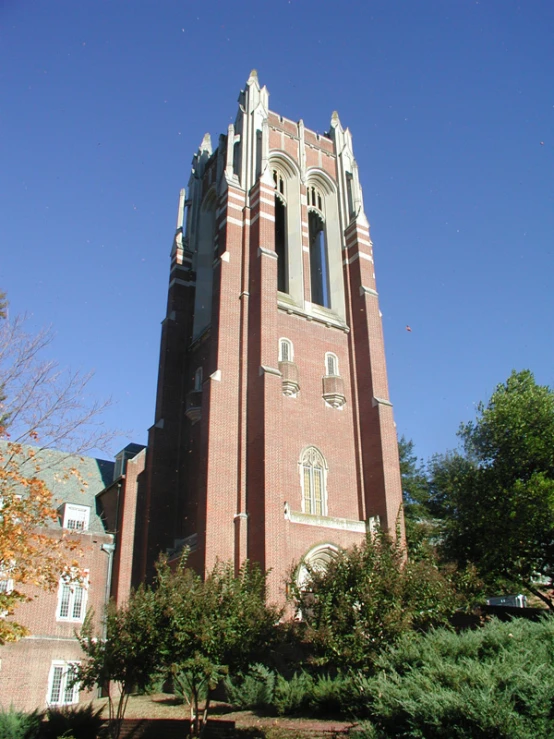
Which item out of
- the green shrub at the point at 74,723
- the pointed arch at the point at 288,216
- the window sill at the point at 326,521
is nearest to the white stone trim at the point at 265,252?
the pointed arch at the point at 288,216

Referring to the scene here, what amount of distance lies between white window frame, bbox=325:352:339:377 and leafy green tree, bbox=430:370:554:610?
7599 millimetres

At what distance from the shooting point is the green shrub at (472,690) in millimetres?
8992

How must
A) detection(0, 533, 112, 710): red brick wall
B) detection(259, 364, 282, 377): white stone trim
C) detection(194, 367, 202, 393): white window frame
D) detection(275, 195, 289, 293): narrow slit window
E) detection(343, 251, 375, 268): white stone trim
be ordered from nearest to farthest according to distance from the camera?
detection(0, 533, 112, 710): red brick wall → detection(259, 364, 282, 377): white stone trim → detection(194, 367, 202, 393): white window frame → detection(343, 251, 375, 268): white stone trim → detection(275, 195, 289, 293): narrow slit window

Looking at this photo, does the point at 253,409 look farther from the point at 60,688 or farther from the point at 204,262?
the point at 204,262

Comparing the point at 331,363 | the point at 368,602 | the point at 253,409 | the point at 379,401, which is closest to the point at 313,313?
the point at 331,363

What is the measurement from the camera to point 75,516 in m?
31.4

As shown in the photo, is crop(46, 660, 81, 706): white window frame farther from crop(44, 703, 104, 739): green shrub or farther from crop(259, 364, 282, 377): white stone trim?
crop(259, 364, 282, 377): white stone trim

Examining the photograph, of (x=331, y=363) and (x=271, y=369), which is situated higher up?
(x=331, y=363)

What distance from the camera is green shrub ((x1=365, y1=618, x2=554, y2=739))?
8992 mm

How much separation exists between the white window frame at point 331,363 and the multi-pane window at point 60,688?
1668cm

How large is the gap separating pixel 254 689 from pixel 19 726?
6059 millimetres

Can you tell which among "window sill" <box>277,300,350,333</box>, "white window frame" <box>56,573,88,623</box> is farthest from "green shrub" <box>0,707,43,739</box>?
"window sill" <box>277,300,350,333</box>

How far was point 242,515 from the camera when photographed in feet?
81.5

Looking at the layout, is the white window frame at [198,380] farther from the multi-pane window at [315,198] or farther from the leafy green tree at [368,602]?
the leafy green tree at [368,602]
